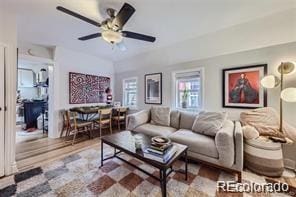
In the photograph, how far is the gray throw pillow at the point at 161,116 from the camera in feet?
11.2

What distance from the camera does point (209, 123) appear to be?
102 inches

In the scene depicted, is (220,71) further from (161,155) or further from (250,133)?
(161,155)

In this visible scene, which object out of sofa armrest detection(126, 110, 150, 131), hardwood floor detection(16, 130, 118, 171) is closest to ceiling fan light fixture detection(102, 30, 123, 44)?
sofa armrest detection(126, 110, 150, 131)

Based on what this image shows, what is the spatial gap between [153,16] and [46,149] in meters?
3.43

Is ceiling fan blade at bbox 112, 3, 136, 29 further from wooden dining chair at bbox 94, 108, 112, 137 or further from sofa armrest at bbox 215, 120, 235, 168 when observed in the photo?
wooden dining chair at bbox 94, 108, 112, 137

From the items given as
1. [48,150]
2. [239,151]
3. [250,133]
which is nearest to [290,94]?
[250,133]

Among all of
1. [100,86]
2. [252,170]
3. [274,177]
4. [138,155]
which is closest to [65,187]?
[138,155]

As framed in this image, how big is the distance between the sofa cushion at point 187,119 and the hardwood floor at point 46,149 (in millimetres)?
1994

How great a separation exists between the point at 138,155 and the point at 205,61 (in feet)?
8.32

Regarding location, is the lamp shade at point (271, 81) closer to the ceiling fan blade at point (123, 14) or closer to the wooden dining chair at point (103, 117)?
the ceiling fan blade at point (123, 14)

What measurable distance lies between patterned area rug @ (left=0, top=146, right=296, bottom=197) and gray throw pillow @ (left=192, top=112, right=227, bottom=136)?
585 mm

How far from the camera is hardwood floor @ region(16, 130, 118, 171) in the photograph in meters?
2.58

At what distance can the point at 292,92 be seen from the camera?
6.81 ft

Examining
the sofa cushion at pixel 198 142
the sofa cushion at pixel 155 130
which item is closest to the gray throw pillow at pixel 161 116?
the sofa cushion at pixel 155 130
